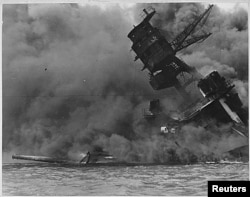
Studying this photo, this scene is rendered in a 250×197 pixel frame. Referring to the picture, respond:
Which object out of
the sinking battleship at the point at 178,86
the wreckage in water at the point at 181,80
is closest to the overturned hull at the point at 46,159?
the sinking battleship at the point at 178,86

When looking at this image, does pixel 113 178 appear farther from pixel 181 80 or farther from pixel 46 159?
pixel 181 80

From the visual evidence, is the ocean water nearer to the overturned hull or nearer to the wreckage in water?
the overturned hull

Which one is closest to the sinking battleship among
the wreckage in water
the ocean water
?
the wreckage in water

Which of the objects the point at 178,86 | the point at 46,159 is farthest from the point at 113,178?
the point at 178,86

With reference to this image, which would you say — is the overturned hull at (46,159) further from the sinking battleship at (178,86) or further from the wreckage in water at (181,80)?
the wreckage in water at (181,80)

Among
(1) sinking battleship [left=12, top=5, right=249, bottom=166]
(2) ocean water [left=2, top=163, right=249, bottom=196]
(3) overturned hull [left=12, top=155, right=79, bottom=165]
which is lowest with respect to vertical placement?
(2) ocean water [left=2, top=163, right=249, bottom=196]

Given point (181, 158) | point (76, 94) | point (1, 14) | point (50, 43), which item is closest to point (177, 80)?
point (181, 158)
